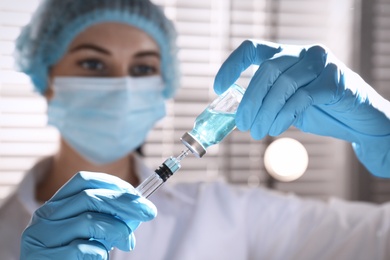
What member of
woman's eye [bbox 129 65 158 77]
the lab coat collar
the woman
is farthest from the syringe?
woman's eye [bbox 129 65 158 77]

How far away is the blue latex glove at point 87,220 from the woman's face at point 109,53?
24.2 inches

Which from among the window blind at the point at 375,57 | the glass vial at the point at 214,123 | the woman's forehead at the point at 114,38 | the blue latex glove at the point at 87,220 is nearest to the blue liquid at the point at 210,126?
the glass vial at the point at 214,123

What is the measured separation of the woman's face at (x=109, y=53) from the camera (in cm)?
148

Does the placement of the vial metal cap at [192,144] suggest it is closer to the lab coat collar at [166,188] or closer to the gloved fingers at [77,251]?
the gloved fingers at [77,251]

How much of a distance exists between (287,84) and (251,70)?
1397mm

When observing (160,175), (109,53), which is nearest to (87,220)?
(160,175)

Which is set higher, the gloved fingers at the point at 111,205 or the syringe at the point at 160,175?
the syringe at the point at 160,175

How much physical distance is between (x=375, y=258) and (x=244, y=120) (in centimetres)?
61

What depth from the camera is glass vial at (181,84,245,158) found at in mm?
936

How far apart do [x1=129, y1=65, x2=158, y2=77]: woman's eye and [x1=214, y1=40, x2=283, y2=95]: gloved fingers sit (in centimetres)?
58

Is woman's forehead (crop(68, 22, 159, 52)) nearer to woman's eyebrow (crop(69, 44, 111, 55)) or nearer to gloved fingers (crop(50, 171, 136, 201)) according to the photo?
woman's eyebrow (crop(69, 44, 111, 55))

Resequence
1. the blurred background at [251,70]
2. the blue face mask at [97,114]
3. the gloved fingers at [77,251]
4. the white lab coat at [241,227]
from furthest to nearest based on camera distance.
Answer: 1. the blurred background at [251,70]
2. the blue face mask at [97,114]
3. the white lab coat at [241,227]
4. the gloved fingers at [77,251]

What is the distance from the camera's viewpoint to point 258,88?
0.94 metres

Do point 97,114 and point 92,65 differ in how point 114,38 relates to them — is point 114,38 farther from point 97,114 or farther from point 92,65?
point 97,114
